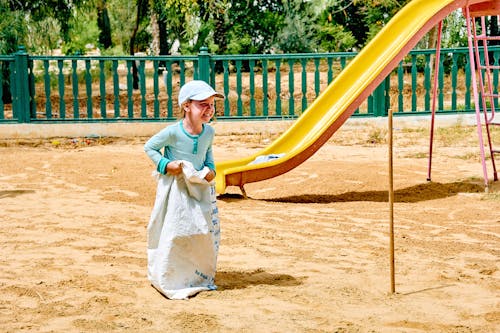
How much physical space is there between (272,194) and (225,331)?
469cm

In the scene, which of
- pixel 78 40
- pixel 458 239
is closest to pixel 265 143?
pixel 458 239

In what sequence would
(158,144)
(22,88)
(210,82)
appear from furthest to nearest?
1. (210,82)
2. (22,88)
3. (158,144)

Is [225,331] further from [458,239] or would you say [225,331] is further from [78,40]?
[78,40]

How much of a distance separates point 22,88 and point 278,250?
8285 millimetres

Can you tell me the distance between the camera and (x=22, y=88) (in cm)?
1359

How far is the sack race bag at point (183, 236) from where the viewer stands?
16.5 feet

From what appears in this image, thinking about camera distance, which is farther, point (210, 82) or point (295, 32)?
point (295, 32)

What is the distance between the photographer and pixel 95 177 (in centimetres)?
988

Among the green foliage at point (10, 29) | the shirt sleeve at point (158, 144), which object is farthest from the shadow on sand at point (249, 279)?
the green foliage at point (10, 29)

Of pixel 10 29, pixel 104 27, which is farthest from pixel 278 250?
pixel 104 27

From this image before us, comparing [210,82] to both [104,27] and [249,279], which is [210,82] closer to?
[249,279]

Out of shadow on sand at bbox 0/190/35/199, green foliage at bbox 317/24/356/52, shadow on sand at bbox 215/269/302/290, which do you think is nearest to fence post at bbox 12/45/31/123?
shadow on sand at bbox 0/190/35/199

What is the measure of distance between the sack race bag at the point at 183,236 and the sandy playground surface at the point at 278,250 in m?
0.12

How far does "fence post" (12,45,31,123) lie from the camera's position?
13.5m
